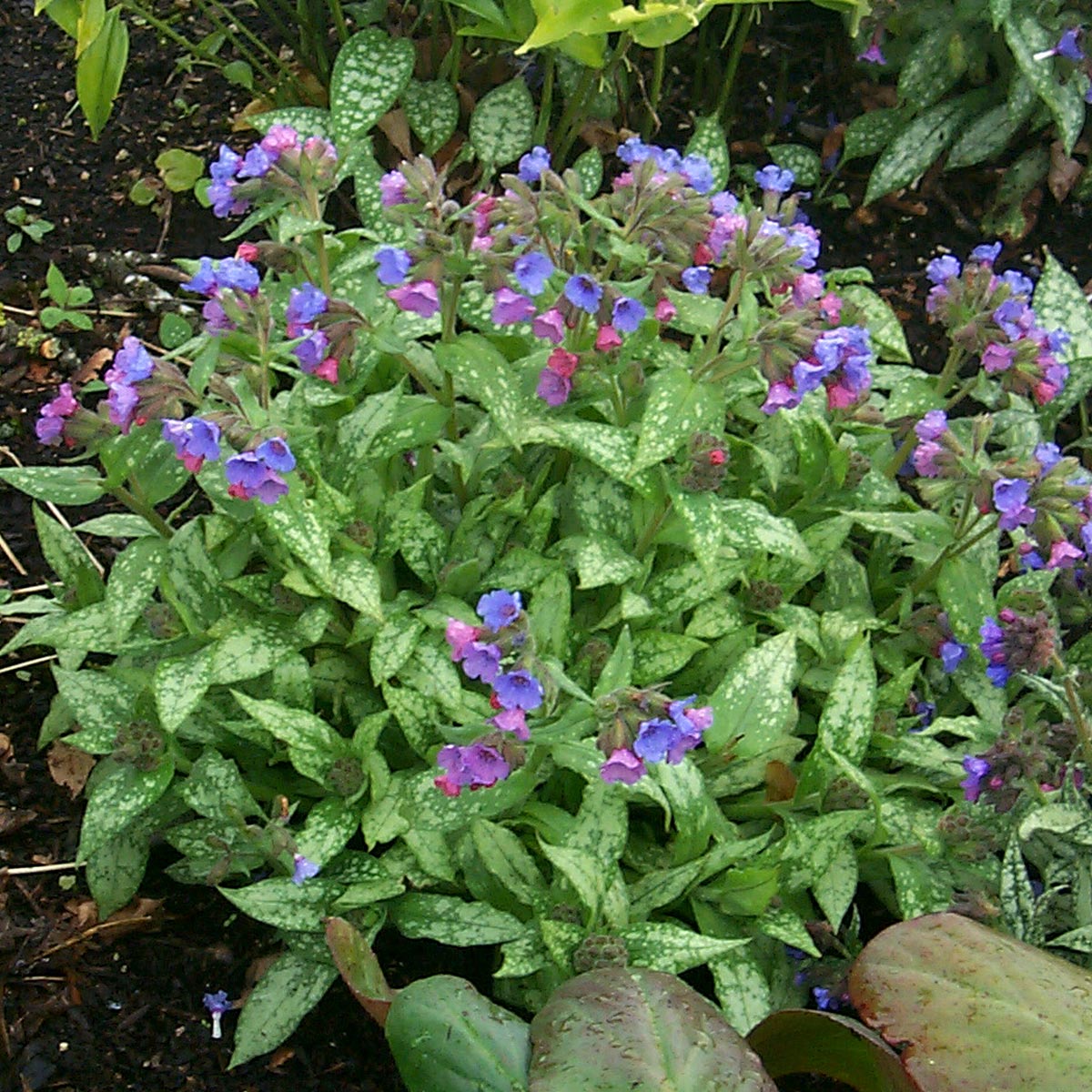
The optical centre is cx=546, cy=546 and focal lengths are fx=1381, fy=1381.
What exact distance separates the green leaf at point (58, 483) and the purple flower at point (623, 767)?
2.57ft

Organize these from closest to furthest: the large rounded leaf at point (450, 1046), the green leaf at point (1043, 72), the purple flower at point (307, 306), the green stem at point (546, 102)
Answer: the large rounded leaf at point (450, 1046) → the purple flower at point (307, 306) → the green stem at point (546, 102) → the green leaf at point (1043, 72)

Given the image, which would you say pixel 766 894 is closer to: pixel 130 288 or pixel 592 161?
pixel 592 161

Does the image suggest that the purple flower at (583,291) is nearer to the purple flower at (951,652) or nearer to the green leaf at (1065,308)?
the purple flower at (951,652)

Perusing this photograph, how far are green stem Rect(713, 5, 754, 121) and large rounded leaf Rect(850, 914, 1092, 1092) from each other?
1.88 m

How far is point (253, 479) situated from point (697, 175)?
0.71 metres

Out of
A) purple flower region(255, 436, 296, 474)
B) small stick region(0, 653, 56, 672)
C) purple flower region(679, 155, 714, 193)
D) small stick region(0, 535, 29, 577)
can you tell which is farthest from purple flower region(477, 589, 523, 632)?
small stick region(0, 535, 29, 577)

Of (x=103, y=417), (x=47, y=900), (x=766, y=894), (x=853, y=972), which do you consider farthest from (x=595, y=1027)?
(x=47, y=900)

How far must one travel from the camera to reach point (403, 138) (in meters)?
2.93

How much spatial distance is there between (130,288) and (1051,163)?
204 centimetres

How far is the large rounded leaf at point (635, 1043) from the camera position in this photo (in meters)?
1.36

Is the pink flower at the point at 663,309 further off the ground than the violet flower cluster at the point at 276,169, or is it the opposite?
the violet flower cluster at the point at 276,169

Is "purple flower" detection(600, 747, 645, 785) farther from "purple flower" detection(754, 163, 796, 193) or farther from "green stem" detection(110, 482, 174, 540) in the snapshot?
"purple flower" detection(754, 163, 796, 193)

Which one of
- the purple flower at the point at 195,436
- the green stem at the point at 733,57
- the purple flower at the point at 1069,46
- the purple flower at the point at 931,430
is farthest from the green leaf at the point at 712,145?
the purple flower at the point at 195,436

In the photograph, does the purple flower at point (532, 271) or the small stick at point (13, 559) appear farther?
the small stick at point (13, 559)
